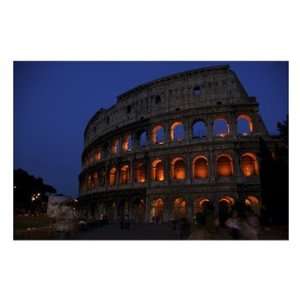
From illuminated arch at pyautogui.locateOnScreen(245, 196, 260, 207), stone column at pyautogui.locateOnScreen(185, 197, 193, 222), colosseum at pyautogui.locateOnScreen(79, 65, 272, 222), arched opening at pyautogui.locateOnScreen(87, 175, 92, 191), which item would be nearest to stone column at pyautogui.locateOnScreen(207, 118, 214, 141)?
colosseum at pyautogui.locateOnScreen(79, 65, 272, 222)

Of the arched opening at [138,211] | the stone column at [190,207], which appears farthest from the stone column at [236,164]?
the arched opening at [138,211]

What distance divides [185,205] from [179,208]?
746mm

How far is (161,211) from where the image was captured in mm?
24062

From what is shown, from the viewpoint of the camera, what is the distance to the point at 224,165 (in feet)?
74.6

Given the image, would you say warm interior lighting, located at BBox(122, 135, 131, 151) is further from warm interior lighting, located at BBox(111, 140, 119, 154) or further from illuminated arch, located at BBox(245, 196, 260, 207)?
illuminated arch, located at BBox(245, 196, 260, 207)

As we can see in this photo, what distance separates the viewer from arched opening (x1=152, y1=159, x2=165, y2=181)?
79.5ft

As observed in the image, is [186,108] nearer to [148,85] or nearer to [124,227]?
[148,85]

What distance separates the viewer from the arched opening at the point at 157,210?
75.5 ft

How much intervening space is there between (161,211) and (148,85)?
10460mm

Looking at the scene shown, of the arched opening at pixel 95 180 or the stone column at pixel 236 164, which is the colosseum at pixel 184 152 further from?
the arched opening at pixel 95 180

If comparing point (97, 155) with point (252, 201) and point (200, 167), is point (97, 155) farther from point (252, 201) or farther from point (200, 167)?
point (252, 201)

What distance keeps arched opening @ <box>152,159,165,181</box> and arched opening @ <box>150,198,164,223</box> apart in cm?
180
